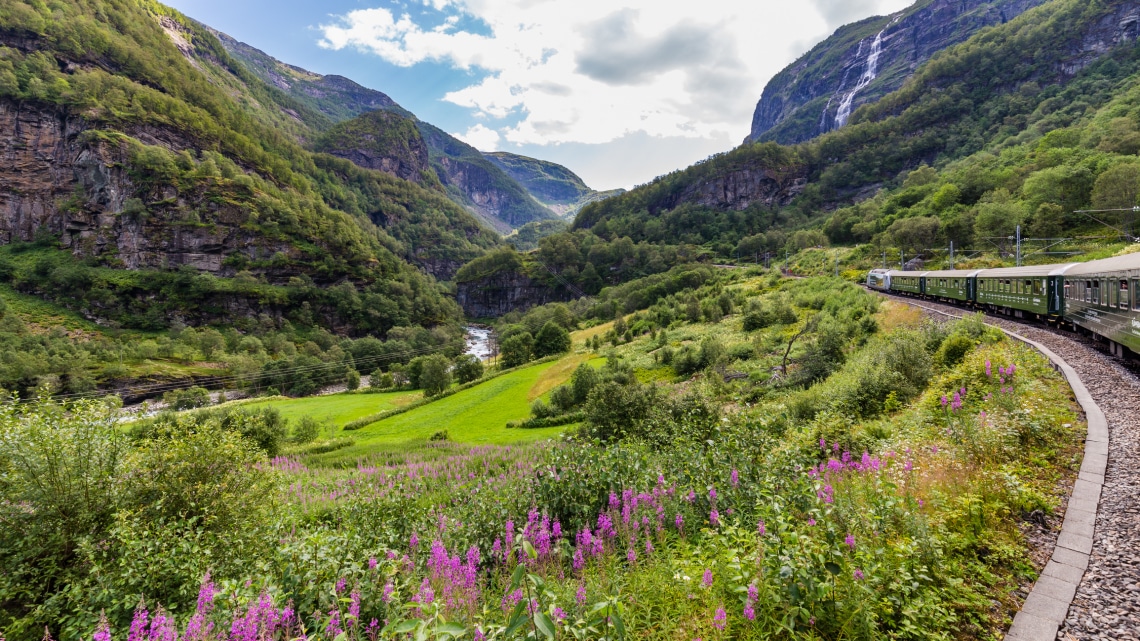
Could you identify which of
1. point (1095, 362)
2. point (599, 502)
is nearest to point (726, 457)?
point (599, 502)

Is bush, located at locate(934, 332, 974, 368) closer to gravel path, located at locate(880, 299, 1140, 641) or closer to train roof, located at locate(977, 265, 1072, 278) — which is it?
gravel path, located at locate(880, 299, 1140, 641)

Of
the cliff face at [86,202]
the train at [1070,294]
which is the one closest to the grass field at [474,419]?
the train at [1070,294]

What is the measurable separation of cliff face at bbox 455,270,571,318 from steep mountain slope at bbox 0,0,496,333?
70.1 ft

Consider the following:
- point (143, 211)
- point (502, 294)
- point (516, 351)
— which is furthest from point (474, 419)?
point (143, 211)

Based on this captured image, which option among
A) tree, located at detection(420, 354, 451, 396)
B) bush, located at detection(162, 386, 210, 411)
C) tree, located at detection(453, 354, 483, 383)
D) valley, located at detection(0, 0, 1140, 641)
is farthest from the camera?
bush, located at detection(162, 386, 210, 411)

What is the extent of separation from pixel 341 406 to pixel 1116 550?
189 feet

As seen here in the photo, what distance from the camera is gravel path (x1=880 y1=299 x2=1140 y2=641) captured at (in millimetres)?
3586

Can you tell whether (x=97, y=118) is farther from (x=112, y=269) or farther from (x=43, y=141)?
(x=112, y=269)

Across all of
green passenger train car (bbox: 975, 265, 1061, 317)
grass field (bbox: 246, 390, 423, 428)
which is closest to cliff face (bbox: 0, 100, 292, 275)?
grass field (bbox: 246, 390, 423, 428)

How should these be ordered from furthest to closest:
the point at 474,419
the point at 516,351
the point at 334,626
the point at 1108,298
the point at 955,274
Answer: the point at 516,351 → the point at 474,419 → the point at 955,274 → the point at 1108,298 → the point at 334,626

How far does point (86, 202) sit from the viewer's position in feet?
382

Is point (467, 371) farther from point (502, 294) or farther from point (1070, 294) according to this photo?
point (502, 294)

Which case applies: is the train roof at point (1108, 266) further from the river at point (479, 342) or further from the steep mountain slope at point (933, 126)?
the steep mountain slope at point (933, 126)

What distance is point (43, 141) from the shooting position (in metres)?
117
